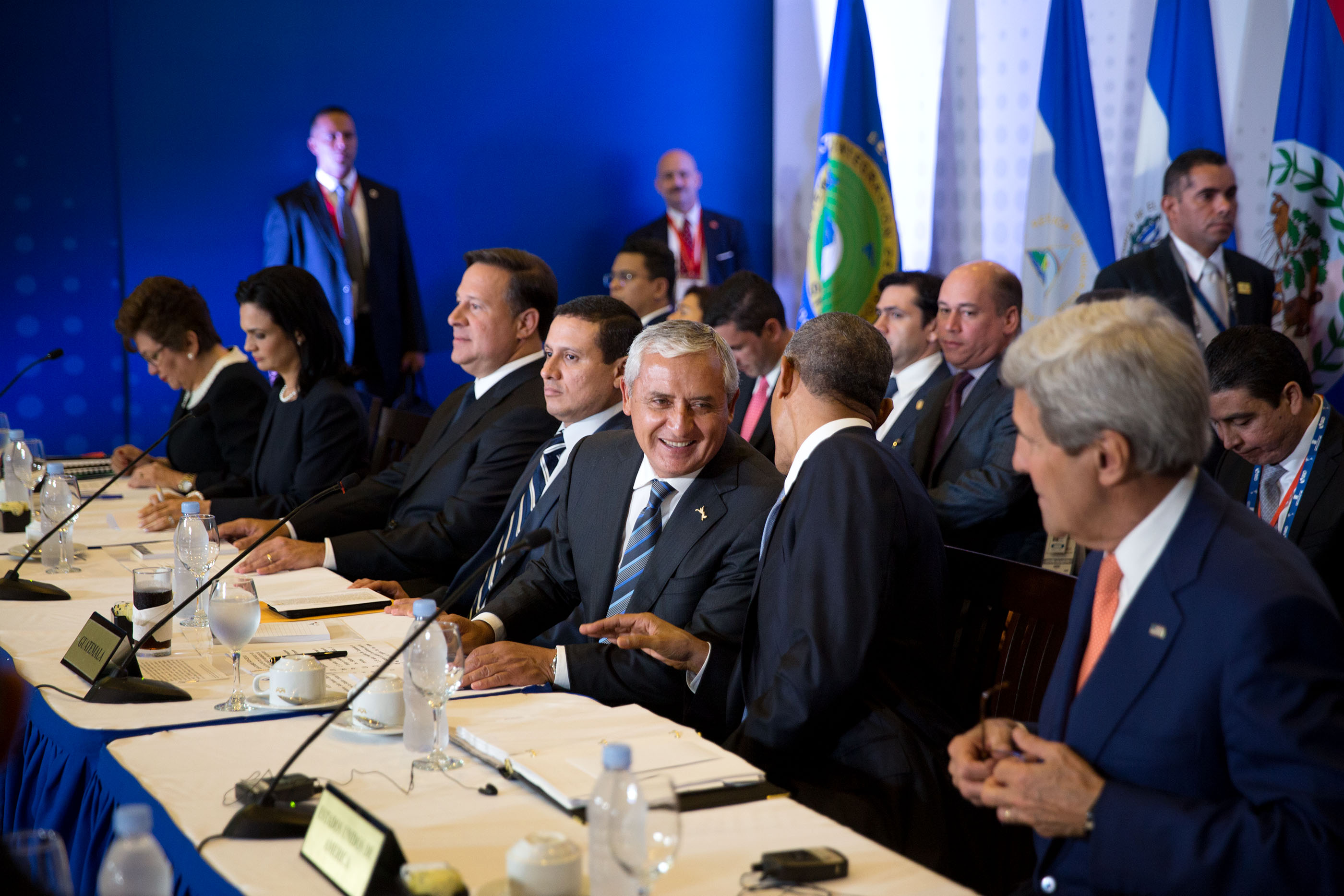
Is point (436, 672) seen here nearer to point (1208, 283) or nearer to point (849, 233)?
point (1208, 283)

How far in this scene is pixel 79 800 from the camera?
5.96ft

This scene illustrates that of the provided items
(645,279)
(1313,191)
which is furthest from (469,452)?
(1313,191)

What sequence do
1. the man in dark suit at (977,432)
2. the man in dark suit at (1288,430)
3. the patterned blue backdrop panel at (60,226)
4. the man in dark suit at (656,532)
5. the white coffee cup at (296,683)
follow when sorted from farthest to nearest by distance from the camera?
the patterned blue backdrop panel at (60,226) → the man in dark suit at (977,432) → the man in dark suit at (1288,430) → the man in dark suit at (656,532) → the white coffee cup at (296,683)

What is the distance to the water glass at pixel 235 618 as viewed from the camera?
6.37 feet

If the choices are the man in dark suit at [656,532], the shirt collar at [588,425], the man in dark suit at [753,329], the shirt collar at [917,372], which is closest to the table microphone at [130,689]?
the man in dark suit at [656,532]

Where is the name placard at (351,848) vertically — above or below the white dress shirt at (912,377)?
below

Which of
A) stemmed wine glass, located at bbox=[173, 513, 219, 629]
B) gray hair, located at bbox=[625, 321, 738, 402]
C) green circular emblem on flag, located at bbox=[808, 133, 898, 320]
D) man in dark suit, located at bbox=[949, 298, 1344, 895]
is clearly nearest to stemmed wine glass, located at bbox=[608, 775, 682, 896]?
man in dark suit, located at bbox=[949, 298, 1344, 895]

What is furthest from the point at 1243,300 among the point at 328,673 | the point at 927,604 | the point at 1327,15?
the point at 328,673

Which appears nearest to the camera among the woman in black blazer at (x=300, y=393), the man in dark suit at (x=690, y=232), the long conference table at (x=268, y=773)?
the long conference table at (x=268, y=773)

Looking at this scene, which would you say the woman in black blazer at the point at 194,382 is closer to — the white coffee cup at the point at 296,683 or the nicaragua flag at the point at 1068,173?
the white coffee cup at the point at 296,683

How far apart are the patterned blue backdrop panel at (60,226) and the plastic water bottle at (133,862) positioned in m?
5.97

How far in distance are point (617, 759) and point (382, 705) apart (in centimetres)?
69

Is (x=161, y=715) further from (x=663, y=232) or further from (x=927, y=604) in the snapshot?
(x=663, y=232)

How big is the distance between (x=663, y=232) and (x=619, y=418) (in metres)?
4.16
